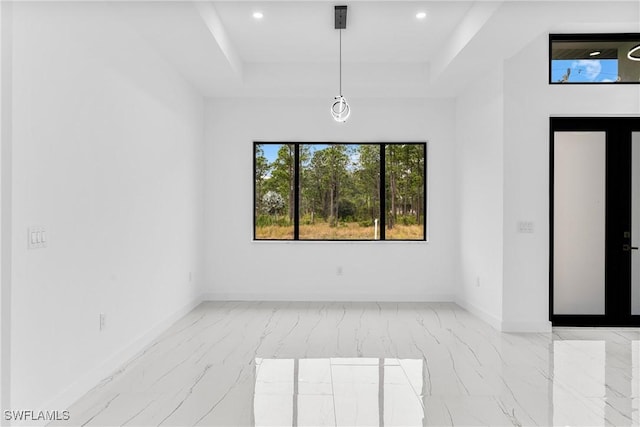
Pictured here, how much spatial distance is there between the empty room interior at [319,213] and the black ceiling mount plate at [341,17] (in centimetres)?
2

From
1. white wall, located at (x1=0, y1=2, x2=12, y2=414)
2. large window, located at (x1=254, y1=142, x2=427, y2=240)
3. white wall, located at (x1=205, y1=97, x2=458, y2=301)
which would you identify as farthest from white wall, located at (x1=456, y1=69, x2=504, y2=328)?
white wall, located at (x1=0, y1=2, x2=12, y2=414)

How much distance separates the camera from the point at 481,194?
16.6ft

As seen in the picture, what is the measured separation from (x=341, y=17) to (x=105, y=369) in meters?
3.54

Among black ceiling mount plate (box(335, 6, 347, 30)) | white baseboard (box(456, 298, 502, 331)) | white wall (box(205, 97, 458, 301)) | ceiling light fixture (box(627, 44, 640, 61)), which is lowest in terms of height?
white baseboard (box(456, 298, 502, 331))

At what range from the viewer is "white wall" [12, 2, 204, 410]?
2.41 m

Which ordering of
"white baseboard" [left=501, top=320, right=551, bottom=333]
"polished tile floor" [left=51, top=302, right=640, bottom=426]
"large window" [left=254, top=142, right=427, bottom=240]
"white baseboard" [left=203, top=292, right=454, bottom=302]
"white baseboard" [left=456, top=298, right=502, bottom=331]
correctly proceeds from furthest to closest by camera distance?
"large window" [left=254, top=142, right=427, bottom=240] < "white baseboard" [left=203, top=292, right=454, bottom=302] < "white baseboard" [left=456, top=298, right=502, bottom=331] < "white baseboard" [left=501, top=320, right=551, bottom=333] < "polished tile floor" [left=51, top=302, right=640, bottom=426]

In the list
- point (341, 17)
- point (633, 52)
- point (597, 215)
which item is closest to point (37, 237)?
point (341, 17)

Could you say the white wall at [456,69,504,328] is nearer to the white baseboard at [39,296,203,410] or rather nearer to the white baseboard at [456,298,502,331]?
the white baseboard at [456,298,502,331]

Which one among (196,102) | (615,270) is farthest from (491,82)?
(196,102)

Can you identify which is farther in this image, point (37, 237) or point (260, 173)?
point (260, 173)

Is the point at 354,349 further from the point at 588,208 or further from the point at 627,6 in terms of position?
the point at 627,6

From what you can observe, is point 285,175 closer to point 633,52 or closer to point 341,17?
point 341,17

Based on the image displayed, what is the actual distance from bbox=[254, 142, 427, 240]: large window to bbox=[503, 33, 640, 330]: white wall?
5.49 ft

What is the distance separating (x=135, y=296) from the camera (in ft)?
12.4
